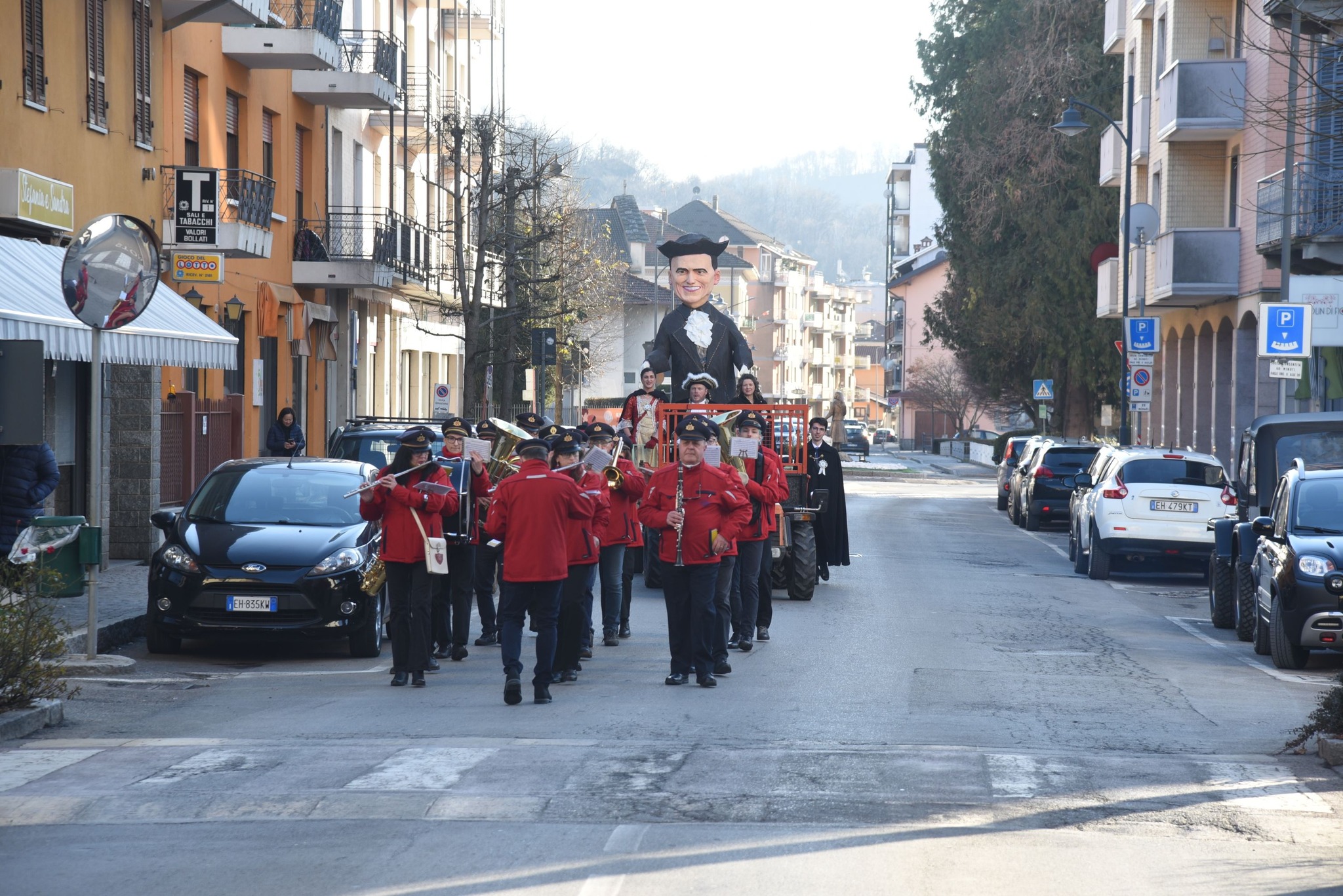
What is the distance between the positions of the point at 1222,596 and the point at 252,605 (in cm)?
935

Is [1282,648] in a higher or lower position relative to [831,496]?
lower

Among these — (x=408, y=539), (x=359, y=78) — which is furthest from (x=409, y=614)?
(x=359, y=78)

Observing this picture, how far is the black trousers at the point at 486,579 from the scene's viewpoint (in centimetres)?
1402

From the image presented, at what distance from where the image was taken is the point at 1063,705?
11.4 metres

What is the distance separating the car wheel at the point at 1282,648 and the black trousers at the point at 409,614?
6693mm

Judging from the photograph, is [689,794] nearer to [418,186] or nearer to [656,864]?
[656,864]

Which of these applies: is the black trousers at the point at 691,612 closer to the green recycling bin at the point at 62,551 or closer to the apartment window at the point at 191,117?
the green recycling bin at the point at 62,551

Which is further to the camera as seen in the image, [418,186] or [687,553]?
[418,186]

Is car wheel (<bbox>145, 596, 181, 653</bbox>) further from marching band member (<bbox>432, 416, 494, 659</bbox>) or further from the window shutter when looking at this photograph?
the window shutter

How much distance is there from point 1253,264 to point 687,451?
24.1 metres

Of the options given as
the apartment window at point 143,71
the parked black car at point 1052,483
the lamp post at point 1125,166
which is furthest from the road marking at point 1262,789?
the lamp post at point 1125,166

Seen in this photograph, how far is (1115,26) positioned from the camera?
→ 43.9 m

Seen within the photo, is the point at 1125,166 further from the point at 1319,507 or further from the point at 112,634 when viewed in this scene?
the point at 112,634

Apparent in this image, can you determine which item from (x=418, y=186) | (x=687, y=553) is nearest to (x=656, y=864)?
(x=687, y=553)
